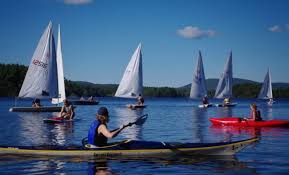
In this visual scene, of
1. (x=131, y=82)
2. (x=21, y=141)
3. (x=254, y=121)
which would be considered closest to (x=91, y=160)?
(x=21, y=141)

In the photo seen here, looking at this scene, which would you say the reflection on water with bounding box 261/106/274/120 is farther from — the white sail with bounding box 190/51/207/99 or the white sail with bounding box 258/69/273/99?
the white sail with bounding box 258/69/273/99

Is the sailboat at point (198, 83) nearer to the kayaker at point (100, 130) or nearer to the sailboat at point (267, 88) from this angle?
the sailboat at point (267, 88)

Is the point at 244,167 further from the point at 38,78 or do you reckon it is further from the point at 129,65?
the point at 129,65

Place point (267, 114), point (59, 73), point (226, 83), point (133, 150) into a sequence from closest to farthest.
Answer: point (133, 150) < point (59, 73) < point (267, 114) < point (226, 83)

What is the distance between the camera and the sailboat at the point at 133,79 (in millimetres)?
62719

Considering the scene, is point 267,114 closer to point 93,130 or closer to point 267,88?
point 267,88

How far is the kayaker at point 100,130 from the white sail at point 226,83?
65.1m

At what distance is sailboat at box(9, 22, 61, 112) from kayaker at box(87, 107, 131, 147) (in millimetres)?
29328

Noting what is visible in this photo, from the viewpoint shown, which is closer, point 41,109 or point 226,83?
point 41,109

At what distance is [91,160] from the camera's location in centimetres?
1570

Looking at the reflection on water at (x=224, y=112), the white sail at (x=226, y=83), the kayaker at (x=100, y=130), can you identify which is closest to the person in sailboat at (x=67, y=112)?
the kayaker at (x=100, y=130)

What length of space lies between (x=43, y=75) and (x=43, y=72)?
12.0 inches

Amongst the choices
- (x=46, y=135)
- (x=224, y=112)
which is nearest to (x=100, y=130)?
(x=46, y=135)

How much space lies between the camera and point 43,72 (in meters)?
44.8
